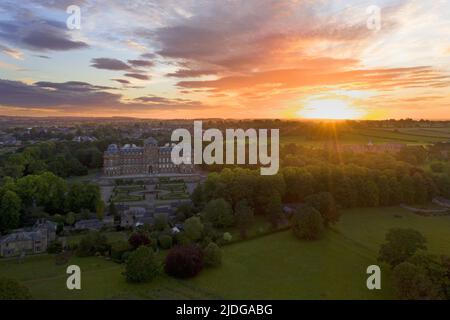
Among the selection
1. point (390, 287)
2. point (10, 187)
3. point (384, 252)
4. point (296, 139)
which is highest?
point (296, 139)

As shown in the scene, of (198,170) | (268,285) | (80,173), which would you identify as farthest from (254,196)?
(80,173)

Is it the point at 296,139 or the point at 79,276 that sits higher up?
the point at 296,139

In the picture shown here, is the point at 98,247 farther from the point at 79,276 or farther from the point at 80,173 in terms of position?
the point at 80,173

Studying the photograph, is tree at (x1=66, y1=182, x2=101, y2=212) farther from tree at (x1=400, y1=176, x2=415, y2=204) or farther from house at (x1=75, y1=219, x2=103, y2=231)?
tree at (x1=400, y1=176, x2=415, y2=204)

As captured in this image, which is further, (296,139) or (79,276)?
(296,139)

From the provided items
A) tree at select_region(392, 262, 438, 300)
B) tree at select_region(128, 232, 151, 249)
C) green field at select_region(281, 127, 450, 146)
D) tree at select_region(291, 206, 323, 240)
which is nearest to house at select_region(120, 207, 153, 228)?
tree at select_region(128, 232, 151, 249)
